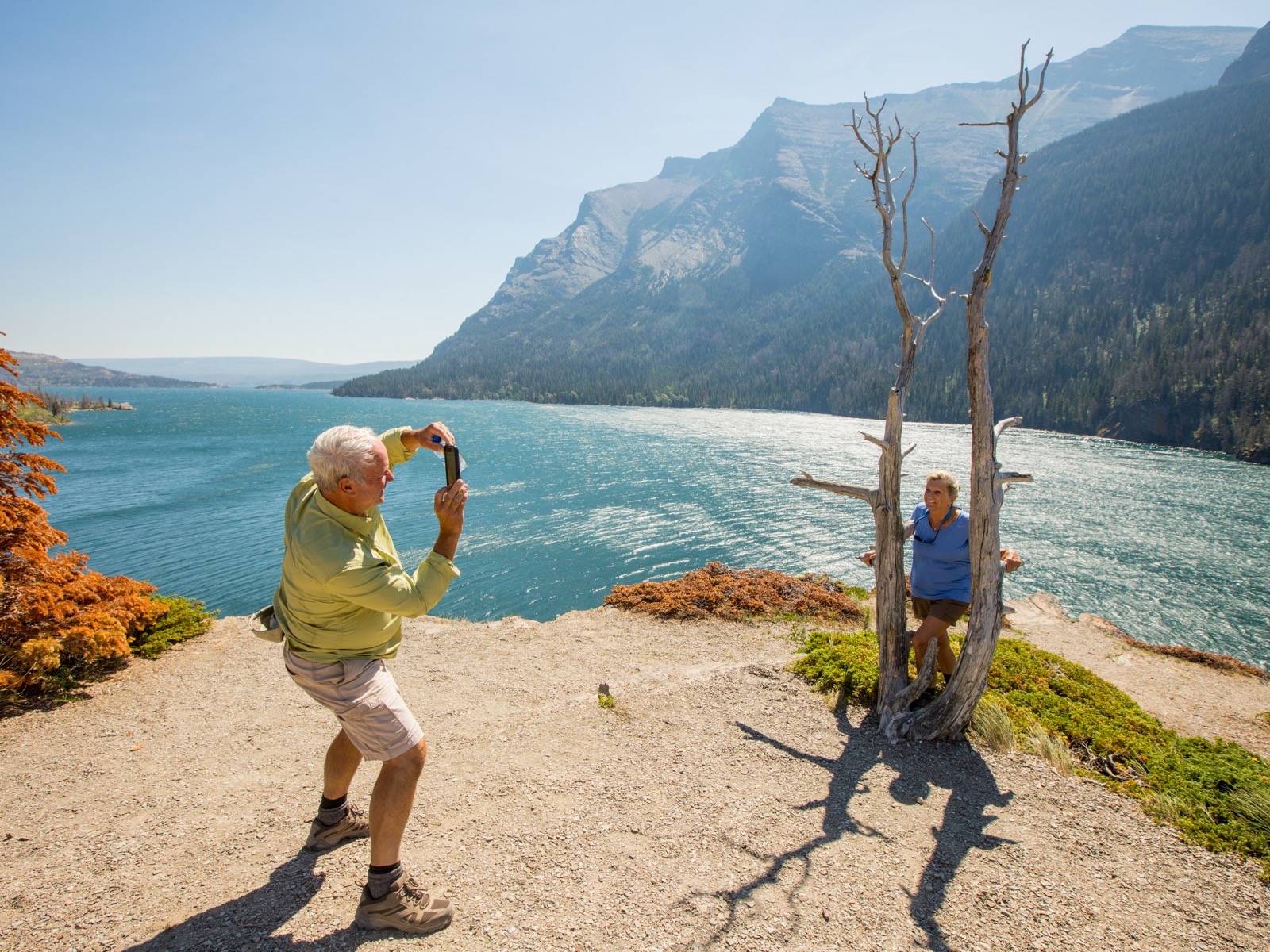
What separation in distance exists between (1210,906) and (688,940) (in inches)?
154

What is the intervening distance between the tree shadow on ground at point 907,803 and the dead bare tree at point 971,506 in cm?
35

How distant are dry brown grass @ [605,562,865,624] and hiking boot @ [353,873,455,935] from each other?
9243mm

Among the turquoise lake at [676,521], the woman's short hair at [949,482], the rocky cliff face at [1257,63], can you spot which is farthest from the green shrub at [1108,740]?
the rocky cliff face at [1257,63]

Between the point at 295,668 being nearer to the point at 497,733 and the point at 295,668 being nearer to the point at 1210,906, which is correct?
the point at 497,733

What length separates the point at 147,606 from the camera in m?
9.59

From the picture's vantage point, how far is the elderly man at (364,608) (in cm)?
321

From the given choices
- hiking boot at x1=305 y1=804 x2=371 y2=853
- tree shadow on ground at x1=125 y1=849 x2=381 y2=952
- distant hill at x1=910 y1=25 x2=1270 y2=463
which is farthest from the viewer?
distant hill at x1=910 y1=25 x2=1270 y2=463

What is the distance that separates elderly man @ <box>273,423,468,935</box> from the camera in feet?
10.5

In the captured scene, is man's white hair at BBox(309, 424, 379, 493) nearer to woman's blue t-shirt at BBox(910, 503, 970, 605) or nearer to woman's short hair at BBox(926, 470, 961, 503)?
woman's blue t-shirt at BBox(910, 503, 970, 605)

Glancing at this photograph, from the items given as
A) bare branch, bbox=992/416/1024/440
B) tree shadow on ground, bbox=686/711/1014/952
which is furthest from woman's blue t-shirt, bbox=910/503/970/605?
tree shadow on ground, bbox=686/711/1014/952

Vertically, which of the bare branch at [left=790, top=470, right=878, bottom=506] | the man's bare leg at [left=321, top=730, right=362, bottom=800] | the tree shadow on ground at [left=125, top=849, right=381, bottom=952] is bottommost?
the tree shadow on ground at [left=125, top=849, right=381, bottom=952]

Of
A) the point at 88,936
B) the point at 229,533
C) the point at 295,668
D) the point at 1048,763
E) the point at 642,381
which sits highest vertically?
the point at 642,381

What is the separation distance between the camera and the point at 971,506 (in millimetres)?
6059

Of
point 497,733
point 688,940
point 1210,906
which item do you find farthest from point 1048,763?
point 497,733
